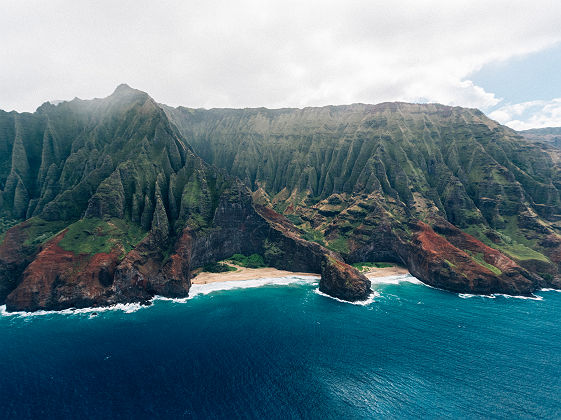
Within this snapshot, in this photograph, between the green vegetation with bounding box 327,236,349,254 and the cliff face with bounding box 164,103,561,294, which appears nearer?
the cliff face with bounding box 164,103,561,294

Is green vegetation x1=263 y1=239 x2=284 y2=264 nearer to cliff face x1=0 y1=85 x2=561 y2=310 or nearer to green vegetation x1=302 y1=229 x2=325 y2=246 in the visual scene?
cliff face x1=0 y1=85 x2=561 y2=310

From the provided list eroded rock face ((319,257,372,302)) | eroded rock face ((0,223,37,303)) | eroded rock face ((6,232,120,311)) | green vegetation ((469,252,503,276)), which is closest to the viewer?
eroded rock face ((6,232,120,311))

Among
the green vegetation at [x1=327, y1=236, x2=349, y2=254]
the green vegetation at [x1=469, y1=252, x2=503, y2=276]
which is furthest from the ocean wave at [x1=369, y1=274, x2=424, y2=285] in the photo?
the green vegetation at [x1=469, y1=252, x2=503, y2=276]

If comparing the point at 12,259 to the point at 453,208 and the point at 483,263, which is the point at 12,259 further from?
the point at 453,208

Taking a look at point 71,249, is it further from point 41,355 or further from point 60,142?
point 60,142

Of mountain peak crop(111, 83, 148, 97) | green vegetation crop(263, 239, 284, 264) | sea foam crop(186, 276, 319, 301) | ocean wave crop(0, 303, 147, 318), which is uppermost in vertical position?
mountain peak crop(111, 83, 148, 97)

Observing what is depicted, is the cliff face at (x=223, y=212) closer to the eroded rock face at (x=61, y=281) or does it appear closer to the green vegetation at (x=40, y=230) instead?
the eroded rock face at (x=61, y=281)
